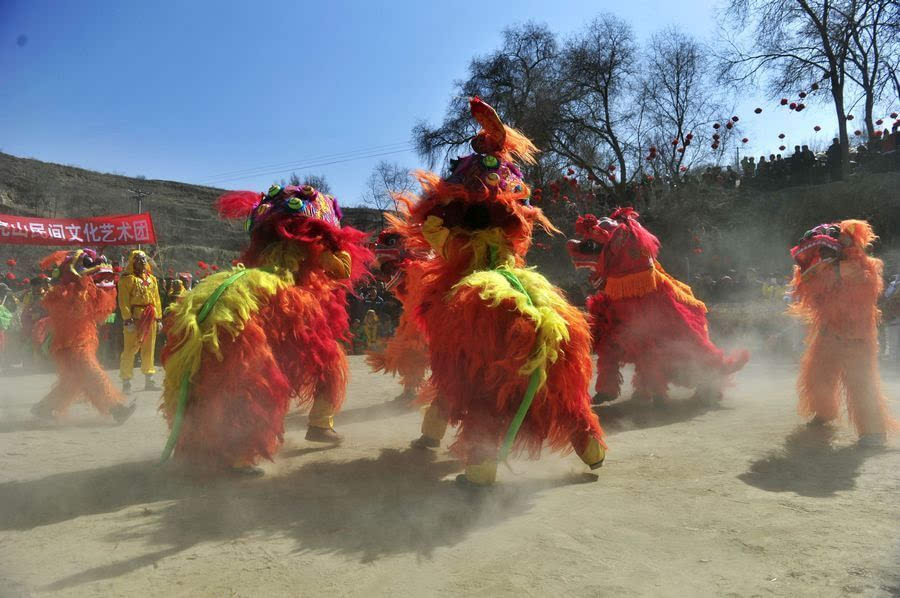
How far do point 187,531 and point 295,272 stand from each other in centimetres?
183

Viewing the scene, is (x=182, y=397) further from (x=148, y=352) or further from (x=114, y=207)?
(x=114, y=207)

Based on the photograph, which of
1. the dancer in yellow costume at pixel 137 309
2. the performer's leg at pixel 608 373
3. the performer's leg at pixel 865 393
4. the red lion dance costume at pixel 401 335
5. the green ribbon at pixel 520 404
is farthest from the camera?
the dancer in yellow costume at pixel 137 309

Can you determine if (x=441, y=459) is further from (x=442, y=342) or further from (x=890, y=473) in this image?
(x=890, y=473)

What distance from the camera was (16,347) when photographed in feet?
36.9

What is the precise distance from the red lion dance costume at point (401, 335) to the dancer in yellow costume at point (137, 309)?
258 centimetres

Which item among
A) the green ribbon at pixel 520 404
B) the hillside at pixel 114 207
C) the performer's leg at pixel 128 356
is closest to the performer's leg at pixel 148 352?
the performer's leg at pixel 128 356

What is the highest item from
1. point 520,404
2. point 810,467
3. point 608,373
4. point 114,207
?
point 114,207

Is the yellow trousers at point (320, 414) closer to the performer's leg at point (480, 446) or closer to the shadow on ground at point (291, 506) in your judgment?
the shadow on ground at point (291, 506)

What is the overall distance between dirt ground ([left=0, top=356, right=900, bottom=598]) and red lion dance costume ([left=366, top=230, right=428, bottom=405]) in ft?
4.31

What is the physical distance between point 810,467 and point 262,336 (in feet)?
11.1

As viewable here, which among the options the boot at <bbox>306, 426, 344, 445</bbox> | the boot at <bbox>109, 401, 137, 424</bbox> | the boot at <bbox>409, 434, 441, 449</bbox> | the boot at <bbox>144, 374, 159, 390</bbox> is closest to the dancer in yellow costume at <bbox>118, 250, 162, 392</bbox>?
the boot at <bbox>144, 374, 159, 390</bbox>

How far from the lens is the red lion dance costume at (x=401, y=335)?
5.98 meters

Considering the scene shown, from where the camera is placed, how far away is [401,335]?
5.97m

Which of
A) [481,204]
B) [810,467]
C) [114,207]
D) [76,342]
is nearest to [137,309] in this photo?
[76,342]
